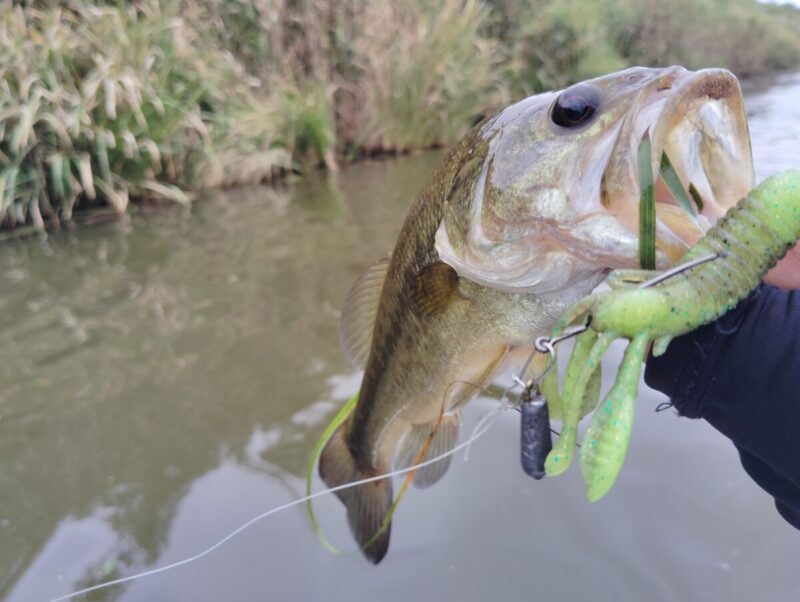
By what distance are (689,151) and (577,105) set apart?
0.20 m

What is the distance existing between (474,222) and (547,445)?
431 mm

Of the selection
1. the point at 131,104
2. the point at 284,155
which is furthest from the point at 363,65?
the point at 131,104

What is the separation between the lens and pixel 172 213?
229 inches

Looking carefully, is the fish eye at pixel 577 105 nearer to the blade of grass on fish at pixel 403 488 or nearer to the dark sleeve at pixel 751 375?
the dark sleeve at pixel 751 375

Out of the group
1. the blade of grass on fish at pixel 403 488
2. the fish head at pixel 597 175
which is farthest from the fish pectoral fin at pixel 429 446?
the fish head at pixel 597 175

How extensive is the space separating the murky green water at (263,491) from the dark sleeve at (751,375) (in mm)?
819

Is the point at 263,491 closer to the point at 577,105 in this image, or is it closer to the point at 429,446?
the point at 429,446

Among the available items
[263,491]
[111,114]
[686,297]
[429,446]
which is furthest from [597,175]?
[111,114]

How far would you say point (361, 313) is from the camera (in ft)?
5.65

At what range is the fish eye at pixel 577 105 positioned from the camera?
1.02 m

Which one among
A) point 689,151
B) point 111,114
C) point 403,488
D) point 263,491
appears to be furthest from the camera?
point 111,114

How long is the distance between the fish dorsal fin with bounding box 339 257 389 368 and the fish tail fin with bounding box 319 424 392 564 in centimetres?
27

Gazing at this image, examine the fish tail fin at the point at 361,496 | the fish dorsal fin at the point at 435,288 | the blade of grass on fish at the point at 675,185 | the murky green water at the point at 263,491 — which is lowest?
the murky green water at the point at 263,491

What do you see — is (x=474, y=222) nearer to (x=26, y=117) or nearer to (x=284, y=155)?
(x=26, y=117)
